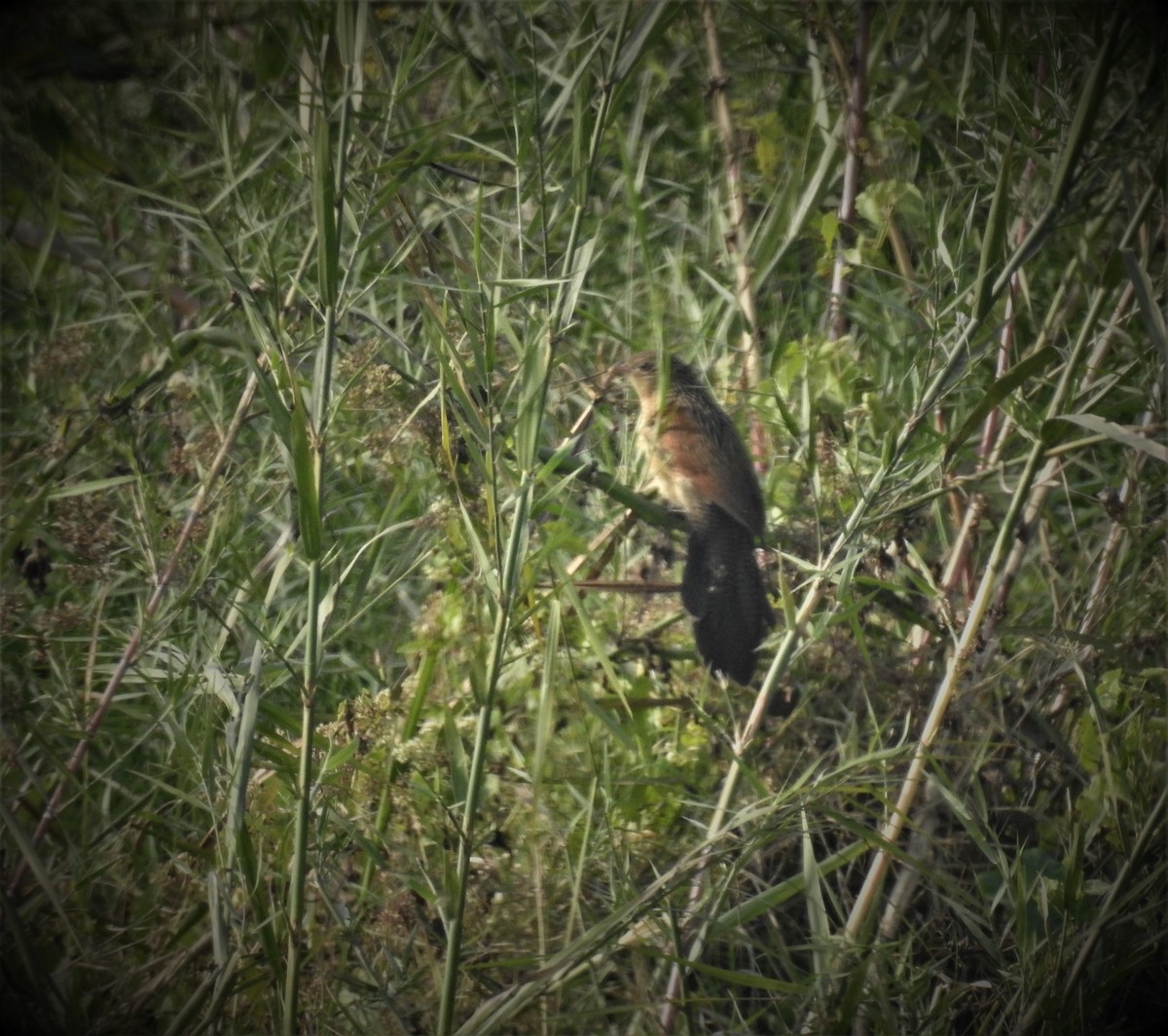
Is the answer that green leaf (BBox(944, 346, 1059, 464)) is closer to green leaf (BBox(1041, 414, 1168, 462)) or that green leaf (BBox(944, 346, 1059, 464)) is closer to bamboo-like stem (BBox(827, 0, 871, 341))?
green leaf (BBox(1041, 414, 1168, 462))

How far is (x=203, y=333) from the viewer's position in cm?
193

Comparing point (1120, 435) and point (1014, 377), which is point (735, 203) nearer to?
point (1014, 377)

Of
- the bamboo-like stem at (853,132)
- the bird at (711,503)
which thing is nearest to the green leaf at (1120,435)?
the bird at (711,503)

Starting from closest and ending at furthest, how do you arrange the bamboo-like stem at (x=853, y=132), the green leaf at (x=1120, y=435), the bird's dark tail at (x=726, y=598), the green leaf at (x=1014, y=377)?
the green leaf at (x=1120, y=435), the green leaf at (x=1014, y=377), the bird's dark tail at (x=726, y=598), the bamboo-like stem at (x=853, y=132)

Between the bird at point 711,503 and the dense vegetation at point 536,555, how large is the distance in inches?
3.7

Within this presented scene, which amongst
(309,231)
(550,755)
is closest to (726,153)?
(309,231)

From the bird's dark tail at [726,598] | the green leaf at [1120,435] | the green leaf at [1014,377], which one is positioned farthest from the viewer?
the bird's dark tail at [726,598]

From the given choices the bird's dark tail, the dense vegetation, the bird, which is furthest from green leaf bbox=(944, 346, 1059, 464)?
the bird's dark tail

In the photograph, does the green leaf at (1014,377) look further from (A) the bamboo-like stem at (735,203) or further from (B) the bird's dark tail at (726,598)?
(A) the bamboo-like stem at (735,203)

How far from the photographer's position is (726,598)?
2.53 meters

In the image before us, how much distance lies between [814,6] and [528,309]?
4.36 ft

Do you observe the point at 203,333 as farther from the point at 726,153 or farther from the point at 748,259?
the point at 726,153

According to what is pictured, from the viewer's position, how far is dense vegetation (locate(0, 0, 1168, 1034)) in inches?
66.5

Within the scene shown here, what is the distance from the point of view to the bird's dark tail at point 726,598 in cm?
240
